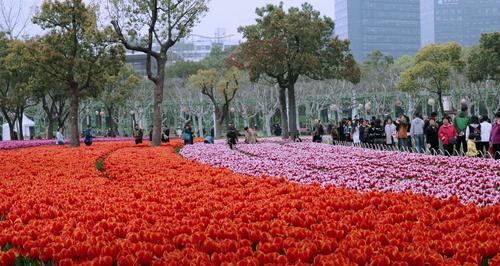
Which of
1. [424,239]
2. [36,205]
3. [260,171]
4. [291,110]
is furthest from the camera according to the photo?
[291,110]

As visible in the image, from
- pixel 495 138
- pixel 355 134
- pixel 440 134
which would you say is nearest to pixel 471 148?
pixel 440 134

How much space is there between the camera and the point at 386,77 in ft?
212

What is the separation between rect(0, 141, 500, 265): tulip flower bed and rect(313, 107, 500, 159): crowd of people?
8174 millimetres

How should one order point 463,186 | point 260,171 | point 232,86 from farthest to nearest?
point 232,86 → point 260,171 → point 463,186

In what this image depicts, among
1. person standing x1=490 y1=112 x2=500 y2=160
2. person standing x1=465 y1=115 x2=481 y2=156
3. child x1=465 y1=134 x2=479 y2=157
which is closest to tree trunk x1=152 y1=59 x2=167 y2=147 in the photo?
person standing x1=465 y1=115 x2=481 y2=156

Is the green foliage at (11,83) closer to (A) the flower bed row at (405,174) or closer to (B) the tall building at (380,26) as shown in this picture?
(A) the flower bed row at (405,174)

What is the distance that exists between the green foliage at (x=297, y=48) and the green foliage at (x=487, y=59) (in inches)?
456

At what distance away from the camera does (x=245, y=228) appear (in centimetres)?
454

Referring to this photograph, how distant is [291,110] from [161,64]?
29.5 ft

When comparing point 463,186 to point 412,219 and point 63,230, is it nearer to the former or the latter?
point 412,219

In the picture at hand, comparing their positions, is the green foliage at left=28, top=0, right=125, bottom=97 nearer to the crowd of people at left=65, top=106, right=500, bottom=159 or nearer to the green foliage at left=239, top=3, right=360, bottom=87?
the green foliage at left=239, top=3, right=360, bottom=87

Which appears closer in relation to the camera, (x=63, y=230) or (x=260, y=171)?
(x=63, y=230)

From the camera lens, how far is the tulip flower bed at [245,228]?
3.73m

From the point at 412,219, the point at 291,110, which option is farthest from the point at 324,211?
the point at 291,110
